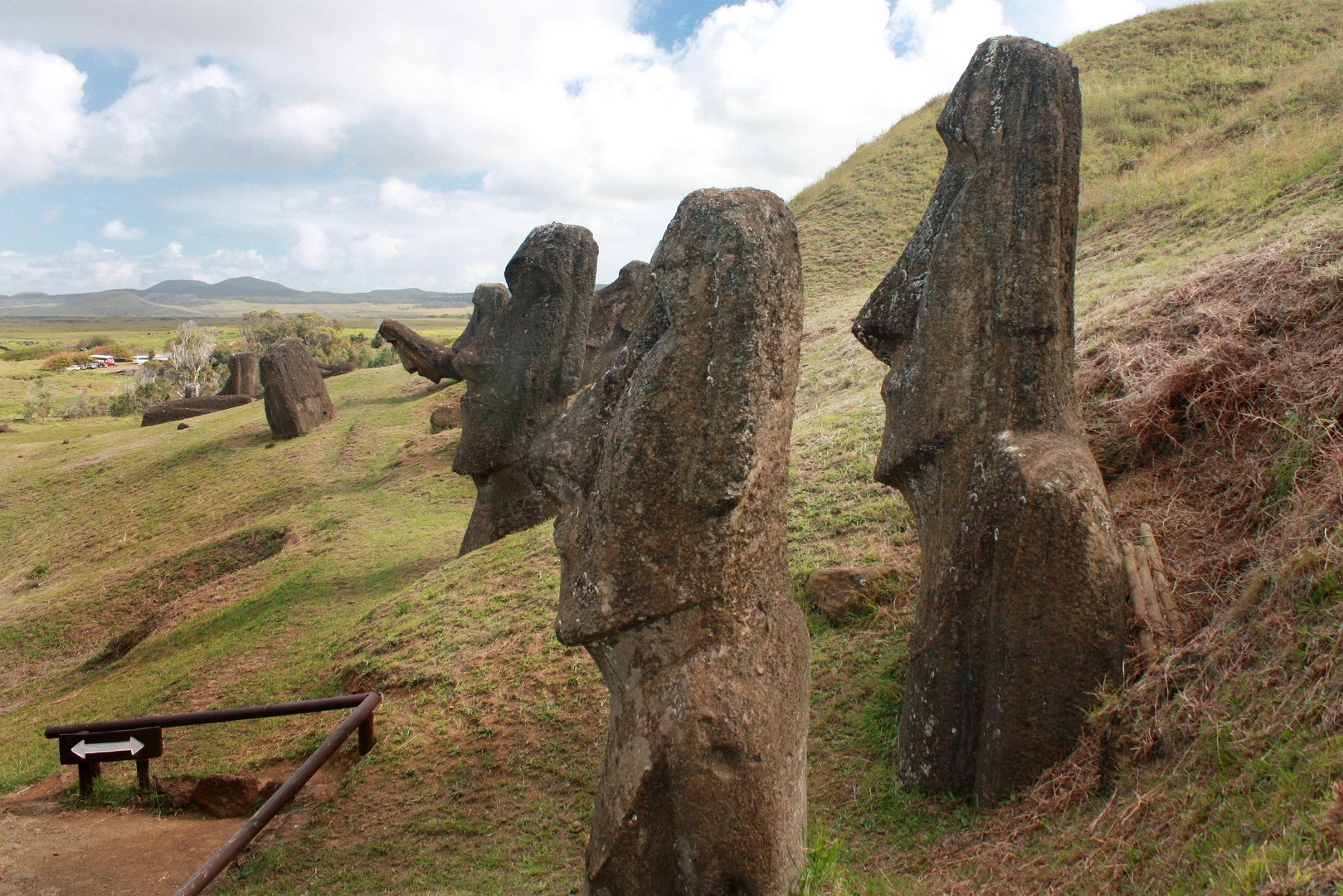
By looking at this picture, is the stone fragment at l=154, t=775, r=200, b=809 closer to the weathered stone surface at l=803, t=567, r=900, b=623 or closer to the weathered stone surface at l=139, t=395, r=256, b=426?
the weathered stone surface at l=803, t=567, r=900, b=623

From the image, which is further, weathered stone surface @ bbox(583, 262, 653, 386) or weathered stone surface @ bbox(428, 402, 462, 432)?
weathered stone surface @ bbox(428, 402, 462, 432)

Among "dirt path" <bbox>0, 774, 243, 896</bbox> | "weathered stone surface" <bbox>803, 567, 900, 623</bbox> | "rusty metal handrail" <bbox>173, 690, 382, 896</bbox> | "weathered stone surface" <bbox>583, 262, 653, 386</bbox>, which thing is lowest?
"dirt path" <bbox>0, 774, 243, 896</bbox>

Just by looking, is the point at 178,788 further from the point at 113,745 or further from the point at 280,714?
the point at 280,714

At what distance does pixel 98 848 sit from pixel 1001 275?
23.2 feet

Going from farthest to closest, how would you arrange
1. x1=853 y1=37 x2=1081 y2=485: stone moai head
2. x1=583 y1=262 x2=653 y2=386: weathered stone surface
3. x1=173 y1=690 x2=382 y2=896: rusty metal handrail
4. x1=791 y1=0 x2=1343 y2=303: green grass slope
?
x1=583 y1=262 x2=653 y2=386: weathered stone surface, x1=791 y1=0 x2=1343 y2=303: green grass slope, x1=853 y1=37 x2=1081 y2=485: stone moai head, x1=173 y1=690 x2=382 y2=896: rusty metal handrail

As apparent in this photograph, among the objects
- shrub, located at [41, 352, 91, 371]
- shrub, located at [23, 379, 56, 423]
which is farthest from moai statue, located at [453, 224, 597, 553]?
shrub, located at [41, 352, 91, 371]

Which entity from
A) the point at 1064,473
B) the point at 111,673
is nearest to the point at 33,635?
the point at 111,673

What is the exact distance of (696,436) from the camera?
12.2 ft

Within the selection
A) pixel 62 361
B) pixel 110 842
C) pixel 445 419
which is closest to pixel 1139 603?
pixel 110 842

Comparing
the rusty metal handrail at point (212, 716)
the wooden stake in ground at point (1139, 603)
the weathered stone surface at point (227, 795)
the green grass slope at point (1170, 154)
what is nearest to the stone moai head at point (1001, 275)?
the wooden stake in ground at point (1139, 603)

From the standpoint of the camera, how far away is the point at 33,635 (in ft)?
40.4

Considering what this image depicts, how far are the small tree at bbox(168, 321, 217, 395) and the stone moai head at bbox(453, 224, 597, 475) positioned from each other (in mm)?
44834

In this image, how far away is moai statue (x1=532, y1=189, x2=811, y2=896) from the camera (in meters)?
3.69

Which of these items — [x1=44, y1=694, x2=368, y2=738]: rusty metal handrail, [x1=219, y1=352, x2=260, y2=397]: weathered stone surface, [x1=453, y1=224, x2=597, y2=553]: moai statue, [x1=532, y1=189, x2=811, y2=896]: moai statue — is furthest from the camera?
[x1=219, y1=352, x2=260, y2=397]: weathered stone surface
